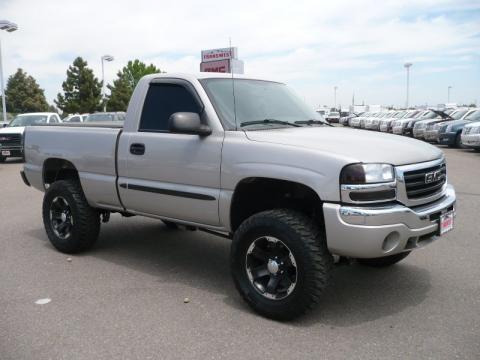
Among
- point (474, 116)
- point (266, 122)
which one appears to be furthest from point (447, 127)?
point (266, 122)

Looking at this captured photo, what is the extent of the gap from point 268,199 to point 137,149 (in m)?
1.39

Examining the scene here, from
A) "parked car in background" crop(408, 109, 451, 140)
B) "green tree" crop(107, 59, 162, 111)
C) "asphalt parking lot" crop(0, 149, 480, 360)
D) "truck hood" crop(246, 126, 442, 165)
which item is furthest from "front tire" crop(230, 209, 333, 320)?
"green tree" crop(107, 59, 162, 111)

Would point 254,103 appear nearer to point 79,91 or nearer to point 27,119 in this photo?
point 27,119

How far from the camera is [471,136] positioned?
16781 mm

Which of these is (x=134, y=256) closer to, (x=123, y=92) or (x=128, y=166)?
(x=128, y=166)

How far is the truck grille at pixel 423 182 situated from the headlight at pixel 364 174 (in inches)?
9.2

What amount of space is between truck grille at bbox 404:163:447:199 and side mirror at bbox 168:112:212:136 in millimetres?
1659

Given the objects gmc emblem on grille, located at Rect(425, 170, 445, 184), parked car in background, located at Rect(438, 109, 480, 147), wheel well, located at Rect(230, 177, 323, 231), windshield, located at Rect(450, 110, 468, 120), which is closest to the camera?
gmc emblem on grille, located at Rect(425, 170, 445, 184)

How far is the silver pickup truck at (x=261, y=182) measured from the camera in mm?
3646

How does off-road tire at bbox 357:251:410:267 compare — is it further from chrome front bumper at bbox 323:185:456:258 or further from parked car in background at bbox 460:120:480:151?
parked car in background at bbox 460:120:480:151

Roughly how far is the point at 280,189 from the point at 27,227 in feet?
14.5

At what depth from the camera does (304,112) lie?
5.17m

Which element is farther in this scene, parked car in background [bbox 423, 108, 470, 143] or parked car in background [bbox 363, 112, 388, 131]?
parked car in background [bbox 363, 112, 388, 131]

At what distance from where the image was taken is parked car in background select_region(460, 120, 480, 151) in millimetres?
16625
